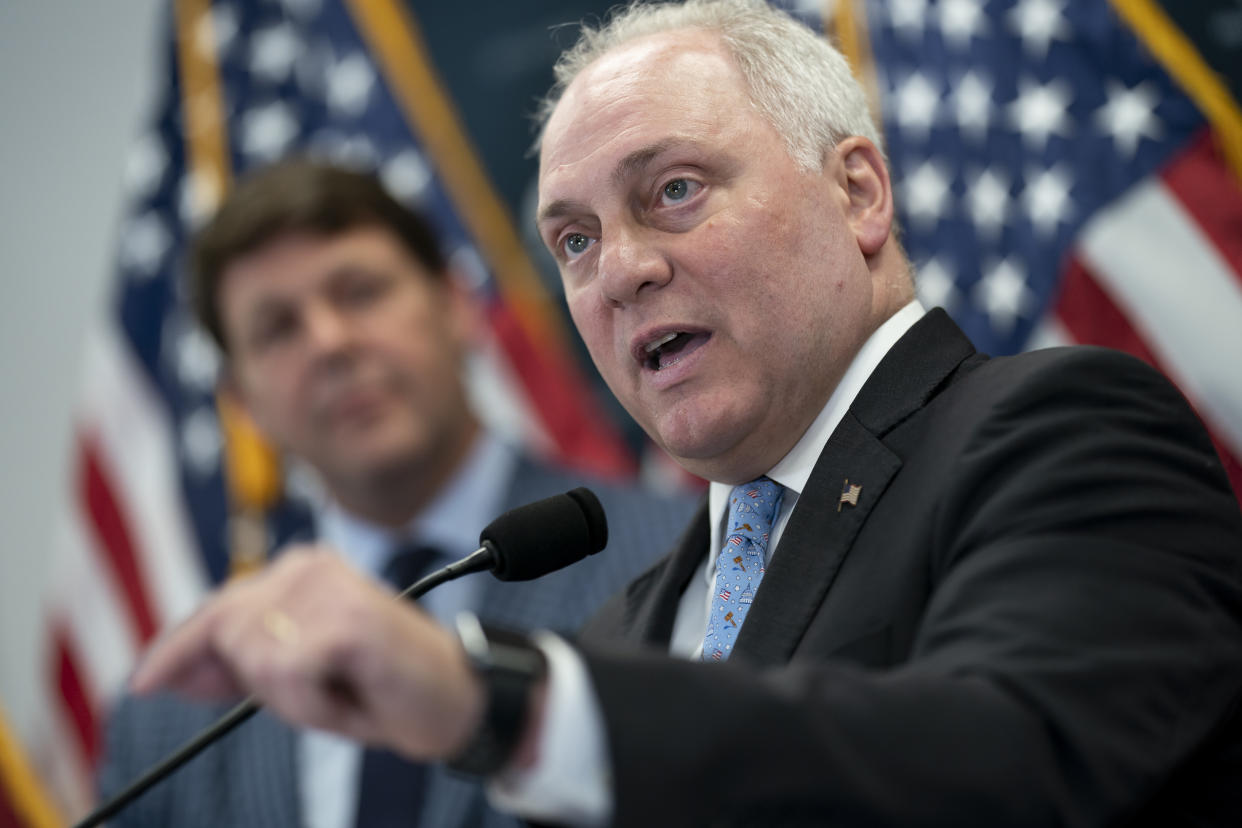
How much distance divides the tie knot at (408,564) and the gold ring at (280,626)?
6.56 feet

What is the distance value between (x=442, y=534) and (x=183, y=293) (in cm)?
139

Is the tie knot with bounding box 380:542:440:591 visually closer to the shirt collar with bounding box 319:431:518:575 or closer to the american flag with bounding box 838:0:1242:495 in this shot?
the shirt collar with bounding box 319:431:518:575

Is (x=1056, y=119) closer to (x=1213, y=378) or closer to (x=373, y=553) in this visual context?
(x=1213, y=378)

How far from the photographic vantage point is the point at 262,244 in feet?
9.66

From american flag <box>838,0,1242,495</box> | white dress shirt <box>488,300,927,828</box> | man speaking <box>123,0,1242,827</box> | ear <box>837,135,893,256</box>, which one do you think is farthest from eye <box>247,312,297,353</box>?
white dress shirt <box>488,300,927,828</box>

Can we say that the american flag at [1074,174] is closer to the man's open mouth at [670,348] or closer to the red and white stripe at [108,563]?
the man's open mouth at [670,348]

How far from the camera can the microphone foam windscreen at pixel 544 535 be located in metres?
1.33

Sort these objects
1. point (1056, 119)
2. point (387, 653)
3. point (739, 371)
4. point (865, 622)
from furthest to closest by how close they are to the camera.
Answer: point (1056, 119)
point (739, 371)
point (865, 622)
point (387, 653)

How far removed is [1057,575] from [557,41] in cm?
258

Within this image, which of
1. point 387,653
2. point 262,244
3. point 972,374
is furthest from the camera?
point 262,244

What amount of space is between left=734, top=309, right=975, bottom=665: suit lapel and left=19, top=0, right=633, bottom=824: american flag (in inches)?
85.5

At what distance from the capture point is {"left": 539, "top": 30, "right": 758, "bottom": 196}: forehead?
5.05ft

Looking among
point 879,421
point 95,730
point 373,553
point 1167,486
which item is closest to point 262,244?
point 373,553

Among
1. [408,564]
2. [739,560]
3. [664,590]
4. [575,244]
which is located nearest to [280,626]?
[739,560]
